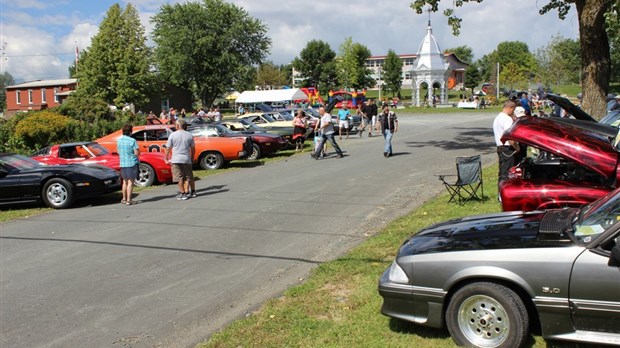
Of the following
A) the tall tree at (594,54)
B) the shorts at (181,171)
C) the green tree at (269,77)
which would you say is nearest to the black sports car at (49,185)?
the shorts at (181,171)

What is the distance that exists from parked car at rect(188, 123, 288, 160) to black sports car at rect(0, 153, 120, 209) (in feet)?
20.6

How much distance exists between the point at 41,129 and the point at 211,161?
12.2m

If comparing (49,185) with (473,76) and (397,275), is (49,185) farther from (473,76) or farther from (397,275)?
(473,76)

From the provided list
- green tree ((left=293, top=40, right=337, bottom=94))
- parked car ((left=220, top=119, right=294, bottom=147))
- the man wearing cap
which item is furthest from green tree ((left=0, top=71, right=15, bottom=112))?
the man wearing cap

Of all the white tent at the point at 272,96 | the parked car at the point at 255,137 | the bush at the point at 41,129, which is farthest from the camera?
the white tent at the point at 272,96

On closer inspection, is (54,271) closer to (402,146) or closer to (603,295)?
(603,295)

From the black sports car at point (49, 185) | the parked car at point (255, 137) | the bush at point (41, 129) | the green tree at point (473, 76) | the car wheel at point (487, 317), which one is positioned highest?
the green tree at point (473, 76)

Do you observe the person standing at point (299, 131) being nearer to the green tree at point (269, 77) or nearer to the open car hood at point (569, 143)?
the open car hood at point (569, 143)

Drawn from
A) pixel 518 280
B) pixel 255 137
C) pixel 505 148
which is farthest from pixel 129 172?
pixel 518 280

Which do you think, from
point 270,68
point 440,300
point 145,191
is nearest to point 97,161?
point 145,191

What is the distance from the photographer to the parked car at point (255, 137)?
59.3ft

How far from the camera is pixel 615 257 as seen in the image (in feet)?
11.5

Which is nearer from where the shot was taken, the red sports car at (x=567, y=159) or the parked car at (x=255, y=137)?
the red sports car at (x=567, y=159)

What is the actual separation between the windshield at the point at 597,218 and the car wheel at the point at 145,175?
39.6ft
